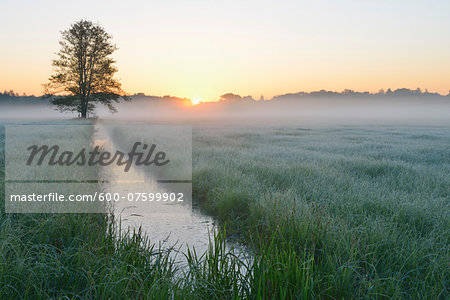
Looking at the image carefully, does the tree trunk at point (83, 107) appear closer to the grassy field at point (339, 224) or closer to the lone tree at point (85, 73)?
the lone tree at point (85, 73)

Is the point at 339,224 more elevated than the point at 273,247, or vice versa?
the point at 339,224

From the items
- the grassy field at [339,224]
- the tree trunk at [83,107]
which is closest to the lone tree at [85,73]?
the tree trunk at [83,107]

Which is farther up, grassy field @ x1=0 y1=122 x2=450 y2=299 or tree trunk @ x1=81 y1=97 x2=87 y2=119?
tree trunk @ x1=81 y1=97 x2=87 y2=119

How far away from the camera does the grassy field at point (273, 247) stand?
297cm

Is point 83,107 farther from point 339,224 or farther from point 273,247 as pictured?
point 339,224

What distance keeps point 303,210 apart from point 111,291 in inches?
147

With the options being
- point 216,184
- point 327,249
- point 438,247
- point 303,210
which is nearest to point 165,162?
point 216,184

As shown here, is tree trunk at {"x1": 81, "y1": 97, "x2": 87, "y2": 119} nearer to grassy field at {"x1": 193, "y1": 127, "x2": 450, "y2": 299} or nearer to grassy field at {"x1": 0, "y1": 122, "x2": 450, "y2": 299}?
grassy field at {"x1": 0, "y1": 122, "x2": 450, "y2": 299}

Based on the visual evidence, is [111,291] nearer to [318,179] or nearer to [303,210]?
[303,210]

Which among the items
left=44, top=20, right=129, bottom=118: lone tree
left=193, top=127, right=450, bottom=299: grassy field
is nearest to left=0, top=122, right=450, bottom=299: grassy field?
left=193, top=127, right=450, bottom=299: grassy field

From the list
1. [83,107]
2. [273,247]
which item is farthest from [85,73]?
[273,247]

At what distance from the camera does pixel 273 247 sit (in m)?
4.55

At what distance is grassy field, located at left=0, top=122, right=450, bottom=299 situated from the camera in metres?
2.97

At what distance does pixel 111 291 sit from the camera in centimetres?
274
